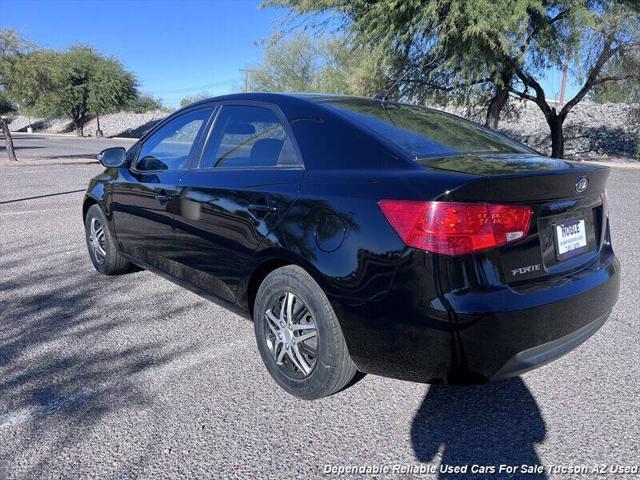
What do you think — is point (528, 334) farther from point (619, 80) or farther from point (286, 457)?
point (619, 80)

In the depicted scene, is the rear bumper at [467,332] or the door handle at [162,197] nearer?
the rear bumper at [467,332]

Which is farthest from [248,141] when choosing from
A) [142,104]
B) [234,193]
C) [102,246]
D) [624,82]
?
[142,104]

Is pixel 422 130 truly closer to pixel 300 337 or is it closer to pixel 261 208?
pixel 261 208

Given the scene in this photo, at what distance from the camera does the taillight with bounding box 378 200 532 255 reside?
80.6 inches

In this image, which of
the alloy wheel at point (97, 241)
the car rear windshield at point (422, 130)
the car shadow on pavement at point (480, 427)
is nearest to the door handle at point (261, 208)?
the car rear windshield at point (422, 130)

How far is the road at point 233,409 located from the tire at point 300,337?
131 millimetres

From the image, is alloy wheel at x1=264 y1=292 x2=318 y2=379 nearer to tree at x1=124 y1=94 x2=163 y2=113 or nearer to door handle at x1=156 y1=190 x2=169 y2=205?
door handle at x1=156 y1=190 x2=169 y2=205

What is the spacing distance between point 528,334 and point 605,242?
1041 millimetres

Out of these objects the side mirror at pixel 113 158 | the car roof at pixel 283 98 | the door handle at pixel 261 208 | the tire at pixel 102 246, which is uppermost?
the car roof at pixel 283 98

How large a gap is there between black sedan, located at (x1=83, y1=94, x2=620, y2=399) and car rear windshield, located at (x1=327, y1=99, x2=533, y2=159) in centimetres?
2

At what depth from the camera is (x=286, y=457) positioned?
2.24 meters

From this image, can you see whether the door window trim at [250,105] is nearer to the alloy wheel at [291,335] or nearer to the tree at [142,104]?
the alloy wheel at [291,335]

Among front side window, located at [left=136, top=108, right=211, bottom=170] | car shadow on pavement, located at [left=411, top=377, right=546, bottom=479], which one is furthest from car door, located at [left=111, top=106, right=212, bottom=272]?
car shadow on pavement, located at [left=411, top=377, right=546, bottom=479]

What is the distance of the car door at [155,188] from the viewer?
140 inches
